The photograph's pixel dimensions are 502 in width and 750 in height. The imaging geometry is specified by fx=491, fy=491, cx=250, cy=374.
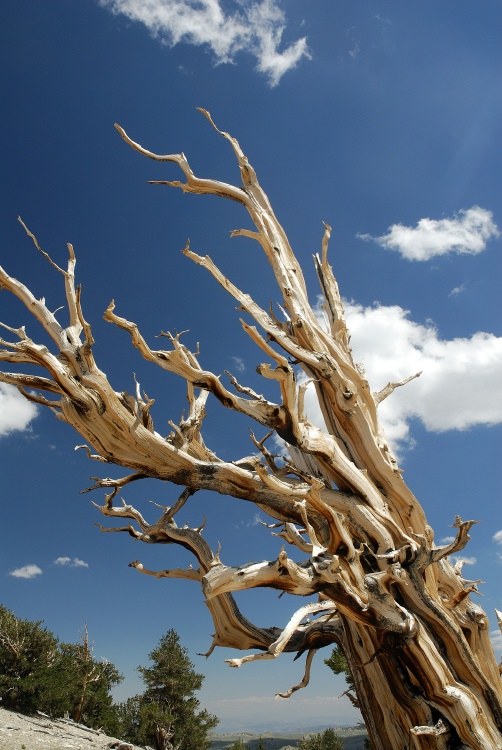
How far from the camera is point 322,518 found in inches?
168

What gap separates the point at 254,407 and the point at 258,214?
263 cm

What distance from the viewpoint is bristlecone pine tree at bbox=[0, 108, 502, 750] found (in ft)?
11.4

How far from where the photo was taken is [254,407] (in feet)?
13.6

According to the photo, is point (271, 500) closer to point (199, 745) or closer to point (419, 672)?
point (419, 672)

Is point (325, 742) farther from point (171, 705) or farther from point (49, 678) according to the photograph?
point (49, 678)

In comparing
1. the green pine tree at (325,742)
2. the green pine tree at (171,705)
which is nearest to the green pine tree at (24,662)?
the green pine tree at (171,705)

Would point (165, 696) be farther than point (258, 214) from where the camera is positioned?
Yes

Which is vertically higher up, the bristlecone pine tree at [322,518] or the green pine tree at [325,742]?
the bristlecone pine tree at [322,518]

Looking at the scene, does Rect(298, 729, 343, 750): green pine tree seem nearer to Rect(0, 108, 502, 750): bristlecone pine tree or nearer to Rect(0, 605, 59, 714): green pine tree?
Rect(0, 605, 59, 714): green pine tree

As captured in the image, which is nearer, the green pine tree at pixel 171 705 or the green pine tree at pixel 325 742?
the green pine tree at pixel 171 705

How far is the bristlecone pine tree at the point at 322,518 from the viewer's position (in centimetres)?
348

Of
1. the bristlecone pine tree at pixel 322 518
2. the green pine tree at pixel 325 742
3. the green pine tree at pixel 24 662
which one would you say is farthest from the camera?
the green pine tree at pixel 325 742

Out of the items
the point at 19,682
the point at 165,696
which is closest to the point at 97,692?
the point at 165,696

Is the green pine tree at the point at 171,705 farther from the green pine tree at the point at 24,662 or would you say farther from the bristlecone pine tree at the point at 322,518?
the bristlecone pine tree at the point at 322,518
